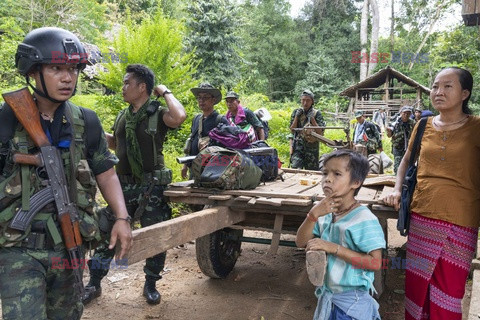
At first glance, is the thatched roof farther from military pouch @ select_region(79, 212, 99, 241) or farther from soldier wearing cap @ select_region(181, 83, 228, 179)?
military pouch @ select_region(79, 212, 99, 241)

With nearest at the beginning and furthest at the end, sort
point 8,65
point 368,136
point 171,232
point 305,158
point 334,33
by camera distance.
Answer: point 171,232 → point 305,158 → point 368,136 → point 8,65 → point 334,33

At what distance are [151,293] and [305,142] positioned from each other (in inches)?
161

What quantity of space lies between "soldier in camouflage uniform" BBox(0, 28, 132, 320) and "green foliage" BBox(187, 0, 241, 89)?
1613 cm

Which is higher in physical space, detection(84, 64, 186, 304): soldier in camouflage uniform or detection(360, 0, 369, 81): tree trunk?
detection(360, 0, 369, 81): tree trunk

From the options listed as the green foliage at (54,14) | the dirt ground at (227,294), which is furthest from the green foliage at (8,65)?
the dirt ground at (227,294)

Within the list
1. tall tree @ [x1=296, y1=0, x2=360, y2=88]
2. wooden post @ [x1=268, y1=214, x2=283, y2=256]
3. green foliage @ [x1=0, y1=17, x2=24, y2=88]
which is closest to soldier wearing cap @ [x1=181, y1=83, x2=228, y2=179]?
wooden post @ [x1=268, y1=214, x2=283, y2=256]

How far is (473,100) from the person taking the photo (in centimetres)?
2225

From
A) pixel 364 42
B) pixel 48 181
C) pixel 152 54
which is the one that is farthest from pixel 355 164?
pixel 364 42

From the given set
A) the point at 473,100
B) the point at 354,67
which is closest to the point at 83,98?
the point at 473,100

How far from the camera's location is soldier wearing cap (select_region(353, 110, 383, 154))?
8867mm

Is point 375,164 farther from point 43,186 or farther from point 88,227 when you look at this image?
point 43,186

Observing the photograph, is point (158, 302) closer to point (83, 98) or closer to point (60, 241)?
point (60, 241)

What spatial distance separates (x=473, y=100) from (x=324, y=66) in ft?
39.4

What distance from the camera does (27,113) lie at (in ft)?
6.07
